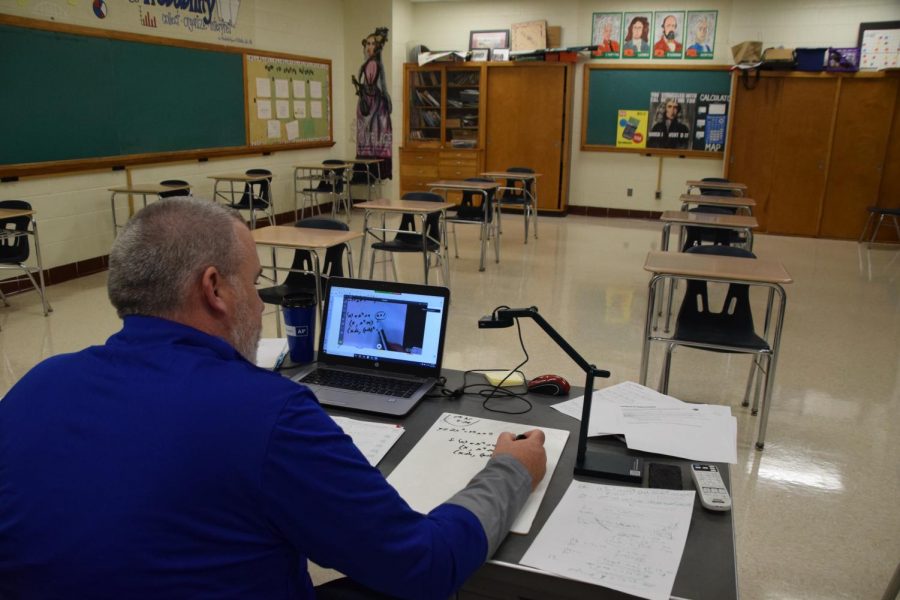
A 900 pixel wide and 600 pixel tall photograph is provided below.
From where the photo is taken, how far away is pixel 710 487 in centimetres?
129

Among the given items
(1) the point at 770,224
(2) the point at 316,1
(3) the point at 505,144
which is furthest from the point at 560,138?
(2) the point at 316,1

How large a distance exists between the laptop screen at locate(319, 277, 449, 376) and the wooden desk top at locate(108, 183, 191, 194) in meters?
4.65

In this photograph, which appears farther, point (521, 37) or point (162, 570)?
point (521, 37)

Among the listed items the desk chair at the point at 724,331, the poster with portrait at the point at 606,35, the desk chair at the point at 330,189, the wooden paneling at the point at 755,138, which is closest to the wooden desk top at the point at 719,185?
the wooden paneling at the point at 755,138

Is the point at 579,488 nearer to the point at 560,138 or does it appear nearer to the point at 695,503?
the point at 695,503

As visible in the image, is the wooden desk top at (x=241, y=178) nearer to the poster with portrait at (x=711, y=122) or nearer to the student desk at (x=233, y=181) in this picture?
the student desk at (x=233, y=181)

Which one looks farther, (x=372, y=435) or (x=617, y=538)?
(x=372, y=435)

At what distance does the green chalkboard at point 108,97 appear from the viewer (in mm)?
5383

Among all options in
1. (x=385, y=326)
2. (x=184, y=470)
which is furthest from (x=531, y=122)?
(x=184, y=470)

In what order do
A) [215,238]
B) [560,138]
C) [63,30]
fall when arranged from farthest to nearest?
[560,138] < [63,30] < [215,238]

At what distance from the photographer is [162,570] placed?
2.71 ft

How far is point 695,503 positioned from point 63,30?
245 inches

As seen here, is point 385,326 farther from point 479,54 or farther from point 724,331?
point 479,54

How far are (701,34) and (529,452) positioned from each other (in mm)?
8993
